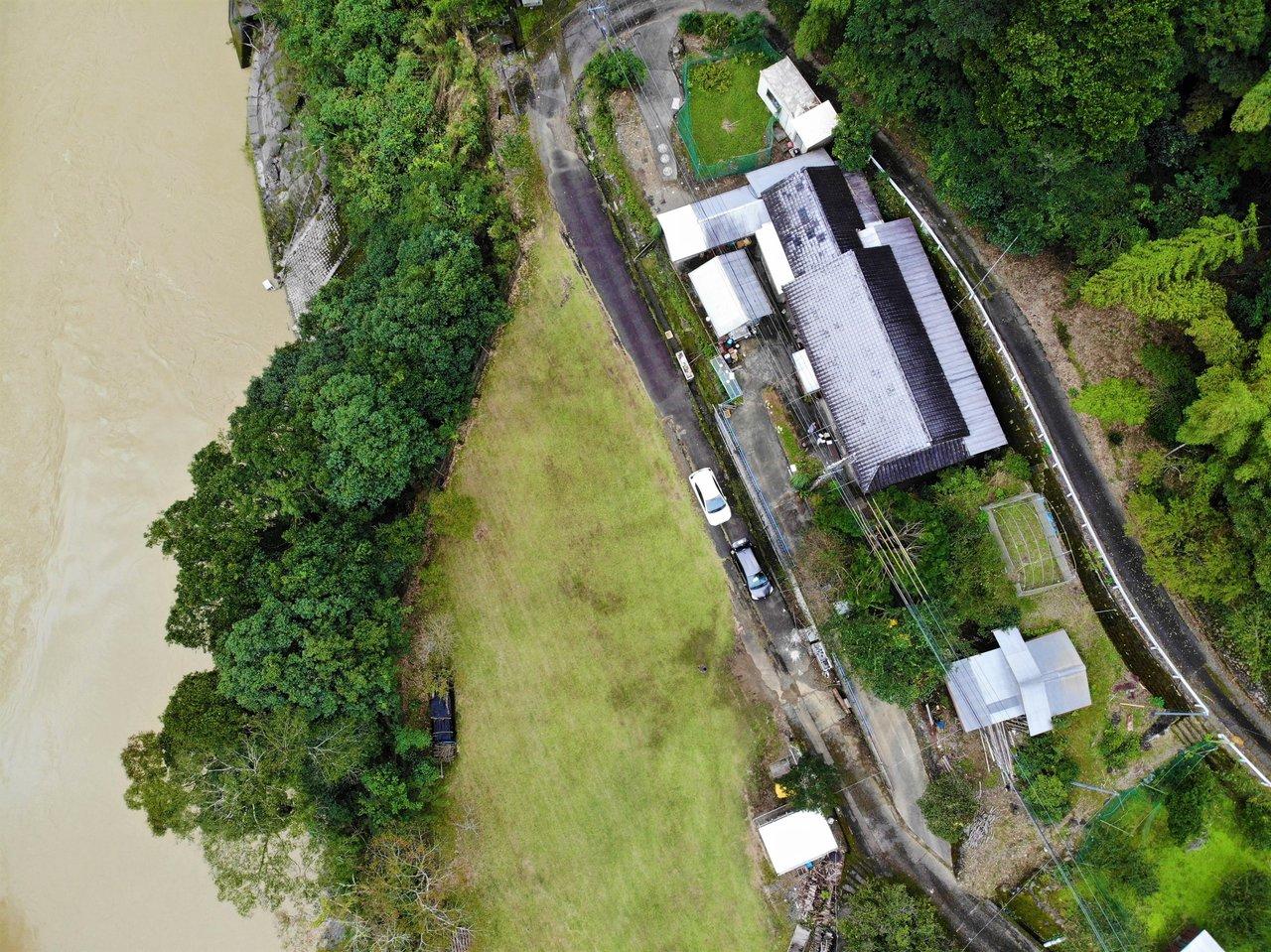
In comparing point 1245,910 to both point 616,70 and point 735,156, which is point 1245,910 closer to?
point 735,156

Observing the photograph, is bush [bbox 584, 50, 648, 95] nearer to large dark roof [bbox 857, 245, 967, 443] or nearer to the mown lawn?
large dark roof [bbox 857, 245, 967, 443]

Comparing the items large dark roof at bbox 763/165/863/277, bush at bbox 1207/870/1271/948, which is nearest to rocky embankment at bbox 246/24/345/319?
large dark roof at bbox 763/165/863/277

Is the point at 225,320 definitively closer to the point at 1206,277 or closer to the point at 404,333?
the point at 404,333

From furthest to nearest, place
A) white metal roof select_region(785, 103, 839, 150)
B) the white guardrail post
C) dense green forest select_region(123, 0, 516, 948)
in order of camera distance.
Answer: white metal roof select_region(785, 103, 839, 150)
dense green forest select_region(123, 0, 516, 948)
the white guardrail post

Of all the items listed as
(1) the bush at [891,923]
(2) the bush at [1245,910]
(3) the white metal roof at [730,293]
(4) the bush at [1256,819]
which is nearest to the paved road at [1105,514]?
(4) the bush at [1256,819]

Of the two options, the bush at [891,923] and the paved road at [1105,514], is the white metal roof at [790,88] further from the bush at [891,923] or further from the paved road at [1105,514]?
the bush at [891,923]

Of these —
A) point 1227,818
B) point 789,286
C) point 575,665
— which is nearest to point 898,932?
point 1227,818
